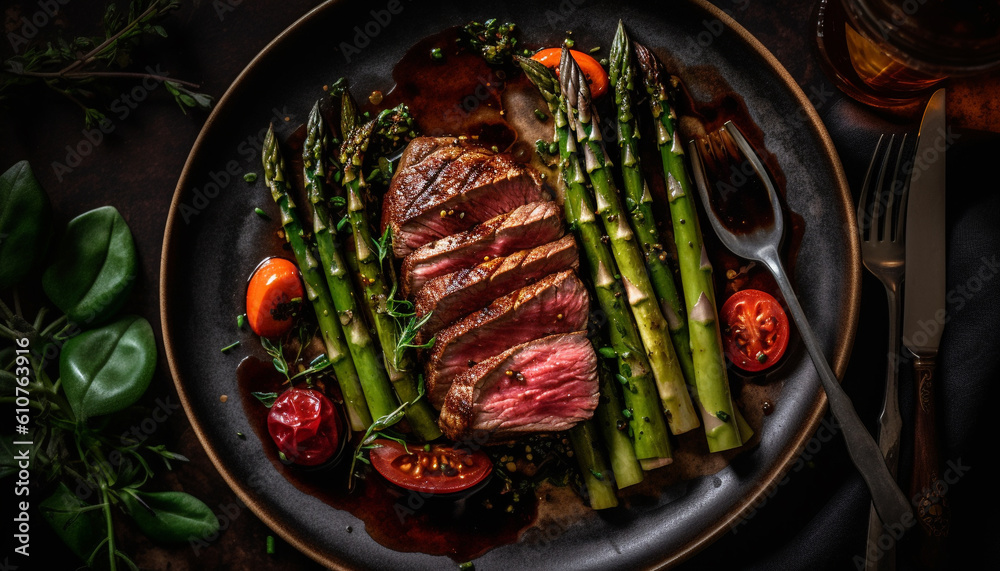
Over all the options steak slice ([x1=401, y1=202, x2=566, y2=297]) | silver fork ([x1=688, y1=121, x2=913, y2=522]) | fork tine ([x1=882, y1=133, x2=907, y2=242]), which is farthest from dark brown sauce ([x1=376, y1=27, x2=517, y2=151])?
fork tine ([x1=882, y1=133, x2=907, y2=242])

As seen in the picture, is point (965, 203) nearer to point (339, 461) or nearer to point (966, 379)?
point (966, 379)

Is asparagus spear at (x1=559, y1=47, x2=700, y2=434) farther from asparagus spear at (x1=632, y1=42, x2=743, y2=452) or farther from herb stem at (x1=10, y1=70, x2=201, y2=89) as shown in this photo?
herb stem at (x1=10, y1=70, x2=201, y2=89)

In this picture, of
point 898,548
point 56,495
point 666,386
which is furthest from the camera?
point 56,495

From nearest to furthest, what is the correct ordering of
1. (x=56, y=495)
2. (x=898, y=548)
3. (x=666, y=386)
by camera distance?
(x=898, y=548)
(x=666, y=386)
(x=56, y=495)

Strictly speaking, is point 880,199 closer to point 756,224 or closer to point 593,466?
point 756,224

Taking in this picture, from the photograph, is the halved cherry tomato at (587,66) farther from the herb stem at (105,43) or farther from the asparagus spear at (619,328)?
the herb stem at (105,43)

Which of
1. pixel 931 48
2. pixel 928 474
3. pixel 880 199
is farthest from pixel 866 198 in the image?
pixel 928 474

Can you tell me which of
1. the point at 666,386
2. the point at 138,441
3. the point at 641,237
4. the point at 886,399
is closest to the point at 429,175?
the point at 641,237

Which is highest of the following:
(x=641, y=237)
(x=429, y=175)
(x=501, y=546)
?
(x=429, y=175)
